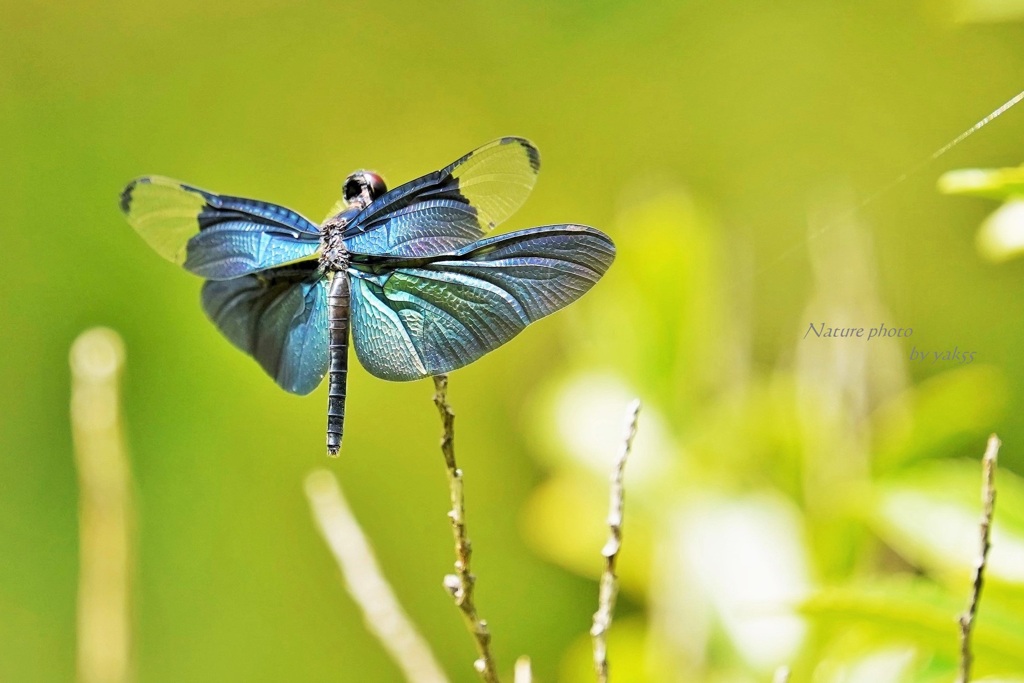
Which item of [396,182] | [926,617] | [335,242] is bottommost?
[926,617]

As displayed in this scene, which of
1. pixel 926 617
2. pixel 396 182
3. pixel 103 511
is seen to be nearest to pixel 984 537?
pixel 926 617

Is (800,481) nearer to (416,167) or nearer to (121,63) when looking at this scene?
(416,167)

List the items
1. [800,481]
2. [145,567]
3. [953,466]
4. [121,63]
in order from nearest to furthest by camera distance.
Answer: [953,466], [800,481], [145,567], [121,63]

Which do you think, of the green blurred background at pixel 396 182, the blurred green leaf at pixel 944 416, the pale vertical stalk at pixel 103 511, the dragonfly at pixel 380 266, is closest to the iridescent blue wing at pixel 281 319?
the dragonfly at pixel 380 266

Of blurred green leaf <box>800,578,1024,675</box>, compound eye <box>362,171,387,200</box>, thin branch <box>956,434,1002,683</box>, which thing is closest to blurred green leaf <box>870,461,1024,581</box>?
blurred green leaf <box>800,578,1024,675</box>

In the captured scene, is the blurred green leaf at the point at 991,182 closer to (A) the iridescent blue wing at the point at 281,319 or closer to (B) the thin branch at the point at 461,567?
(B) the thin branch at the point at 461,567

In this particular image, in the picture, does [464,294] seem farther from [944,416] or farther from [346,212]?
[944,416]

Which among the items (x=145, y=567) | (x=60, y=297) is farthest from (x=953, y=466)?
(x=60, y=297)
